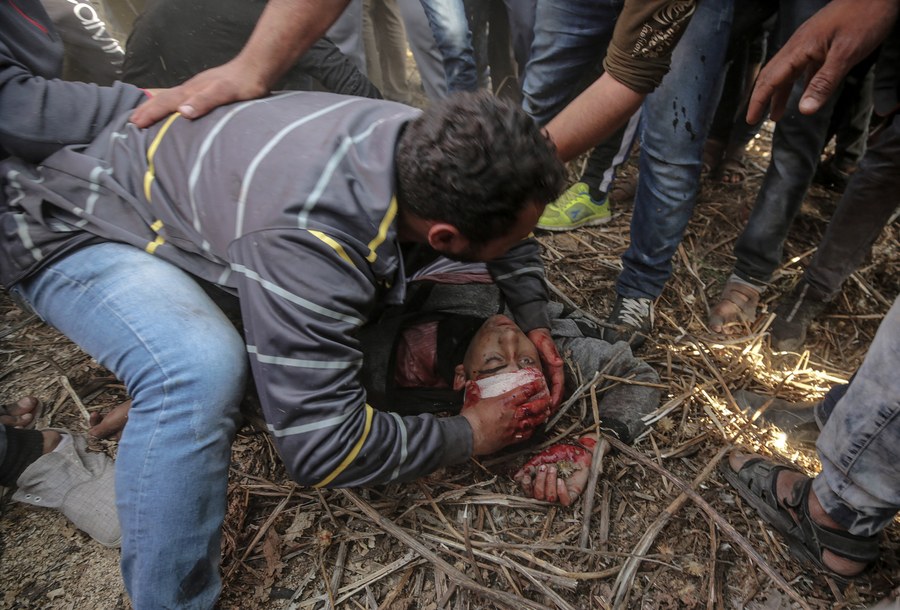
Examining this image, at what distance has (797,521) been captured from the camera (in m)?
1.88

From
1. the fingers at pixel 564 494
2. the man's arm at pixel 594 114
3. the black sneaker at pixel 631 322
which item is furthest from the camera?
the black sneaker at pixel 631 322

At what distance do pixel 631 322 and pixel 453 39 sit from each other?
228 centimetres

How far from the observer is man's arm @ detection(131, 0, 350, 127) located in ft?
5.99

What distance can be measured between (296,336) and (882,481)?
67.4 inches

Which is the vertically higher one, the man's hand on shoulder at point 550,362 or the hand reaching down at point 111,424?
the man's hand on shoulder at point 550,362

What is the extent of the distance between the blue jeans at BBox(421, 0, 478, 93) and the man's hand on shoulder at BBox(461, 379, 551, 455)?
104 inches

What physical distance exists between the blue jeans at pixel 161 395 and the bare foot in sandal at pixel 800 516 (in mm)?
1938

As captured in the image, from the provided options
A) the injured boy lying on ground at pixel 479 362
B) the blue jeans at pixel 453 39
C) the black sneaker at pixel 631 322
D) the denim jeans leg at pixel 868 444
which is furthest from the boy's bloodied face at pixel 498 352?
the blue jeans at pixel 453 39

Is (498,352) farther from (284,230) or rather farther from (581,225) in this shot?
(581,225)

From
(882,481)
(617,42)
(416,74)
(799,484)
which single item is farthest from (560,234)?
(416,74)

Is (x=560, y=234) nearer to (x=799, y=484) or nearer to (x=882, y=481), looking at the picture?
(x=799, y=484)

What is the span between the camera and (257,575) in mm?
1860

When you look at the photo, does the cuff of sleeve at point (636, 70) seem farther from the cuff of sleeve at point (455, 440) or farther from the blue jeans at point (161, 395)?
the blue jeans at point (161, 395)

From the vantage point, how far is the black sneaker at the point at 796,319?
2777 mm
